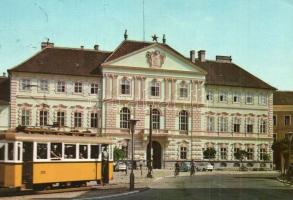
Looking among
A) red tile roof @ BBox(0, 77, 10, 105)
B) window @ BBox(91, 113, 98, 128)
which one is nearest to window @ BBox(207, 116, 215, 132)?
window @ BBox(91, 113, 98, 128)

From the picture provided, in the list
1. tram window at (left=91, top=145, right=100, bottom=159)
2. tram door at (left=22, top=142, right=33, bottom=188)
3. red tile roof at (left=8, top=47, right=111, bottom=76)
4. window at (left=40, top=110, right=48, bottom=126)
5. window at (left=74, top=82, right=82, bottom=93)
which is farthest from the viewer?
window at (left=74, top=82, right=82, bottom=93)

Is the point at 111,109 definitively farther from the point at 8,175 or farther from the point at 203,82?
the point at 8,175

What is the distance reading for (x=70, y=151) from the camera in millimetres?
28641

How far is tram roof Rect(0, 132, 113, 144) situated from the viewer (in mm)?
25484

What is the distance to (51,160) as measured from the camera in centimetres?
2716

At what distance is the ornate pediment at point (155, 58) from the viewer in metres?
69.8

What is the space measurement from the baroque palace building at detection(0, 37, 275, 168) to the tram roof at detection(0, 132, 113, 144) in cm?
3353

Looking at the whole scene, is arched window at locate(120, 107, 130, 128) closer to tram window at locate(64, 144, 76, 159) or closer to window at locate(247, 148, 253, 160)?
window at locate(247, 148, 253, 160)

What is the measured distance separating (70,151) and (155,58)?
42.2 meters

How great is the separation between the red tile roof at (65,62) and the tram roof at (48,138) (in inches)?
1430

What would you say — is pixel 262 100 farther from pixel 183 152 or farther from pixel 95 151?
pixel 95 151

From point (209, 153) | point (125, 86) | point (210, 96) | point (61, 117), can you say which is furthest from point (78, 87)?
point (209, 153)

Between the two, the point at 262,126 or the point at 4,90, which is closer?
the point at 4,90

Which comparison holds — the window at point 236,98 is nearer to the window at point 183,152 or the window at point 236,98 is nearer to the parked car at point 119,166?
the window at point 183,152
